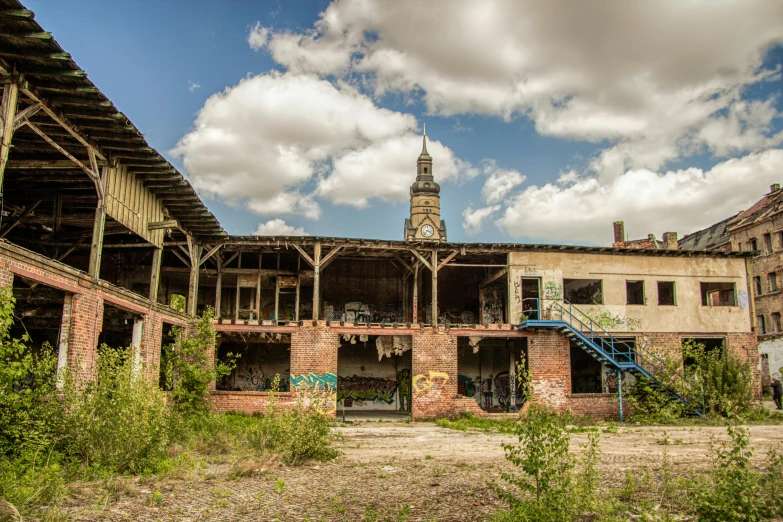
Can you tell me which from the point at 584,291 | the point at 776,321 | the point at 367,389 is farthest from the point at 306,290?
the point at 776,321

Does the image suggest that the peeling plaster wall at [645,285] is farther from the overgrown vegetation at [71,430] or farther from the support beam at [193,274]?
the overgrown vegetation at [71,430]

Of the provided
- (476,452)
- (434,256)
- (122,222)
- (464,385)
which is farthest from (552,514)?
(464,385)

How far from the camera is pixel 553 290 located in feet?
77.8

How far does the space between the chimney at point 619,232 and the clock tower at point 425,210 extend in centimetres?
1657

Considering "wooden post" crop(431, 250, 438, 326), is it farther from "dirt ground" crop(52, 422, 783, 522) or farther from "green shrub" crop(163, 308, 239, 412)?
"dirt ground" crop(52, 422, 783, 522)

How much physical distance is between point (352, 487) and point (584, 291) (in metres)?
18.9

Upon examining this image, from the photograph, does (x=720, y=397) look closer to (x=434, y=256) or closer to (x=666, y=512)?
(x=434, y=256)

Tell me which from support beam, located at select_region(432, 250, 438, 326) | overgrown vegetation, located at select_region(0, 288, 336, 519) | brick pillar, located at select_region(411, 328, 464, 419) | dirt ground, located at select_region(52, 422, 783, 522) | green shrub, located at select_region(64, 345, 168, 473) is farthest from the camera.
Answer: support beam, located at select_region(432, 250, 438, 326)

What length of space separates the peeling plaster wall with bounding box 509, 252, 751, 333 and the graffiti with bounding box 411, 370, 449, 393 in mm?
3489

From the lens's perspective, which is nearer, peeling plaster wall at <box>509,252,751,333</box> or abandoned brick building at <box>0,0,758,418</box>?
abandoned brick building at <box>0,0,758,418</box>

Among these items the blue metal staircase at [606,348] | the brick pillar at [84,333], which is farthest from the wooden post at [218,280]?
the blue metal staircase at [606,348]

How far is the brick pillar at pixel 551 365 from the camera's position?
22.6 meters

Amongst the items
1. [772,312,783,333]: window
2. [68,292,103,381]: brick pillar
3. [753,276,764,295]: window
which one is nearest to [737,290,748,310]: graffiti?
[772,312,783,333]: window

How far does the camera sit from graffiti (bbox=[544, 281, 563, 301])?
77.8 feet
